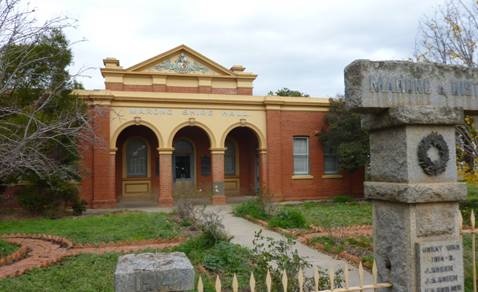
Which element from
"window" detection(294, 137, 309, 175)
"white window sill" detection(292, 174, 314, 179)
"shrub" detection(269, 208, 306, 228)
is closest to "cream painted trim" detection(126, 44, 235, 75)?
"window" detection(294, 137, 309, 175)

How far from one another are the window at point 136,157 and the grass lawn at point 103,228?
704 centimetres

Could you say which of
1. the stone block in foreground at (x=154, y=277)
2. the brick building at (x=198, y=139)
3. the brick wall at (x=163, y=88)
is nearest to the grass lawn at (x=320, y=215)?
the brick building at (x=198, y=139)

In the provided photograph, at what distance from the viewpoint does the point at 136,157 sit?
73.0 ft

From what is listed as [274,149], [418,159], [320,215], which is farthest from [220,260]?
[274,149]

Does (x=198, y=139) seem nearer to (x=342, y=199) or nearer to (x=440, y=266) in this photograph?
(x=342, y=199)

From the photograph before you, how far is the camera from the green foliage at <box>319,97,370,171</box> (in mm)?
19562

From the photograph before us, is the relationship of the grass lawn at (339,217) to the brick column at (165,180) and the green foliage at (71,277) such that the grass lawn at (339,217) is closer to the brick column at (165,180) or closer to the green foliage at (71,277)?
the green foliage at (71,277)

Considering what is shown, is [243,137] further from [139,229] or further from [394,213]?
[394,213]

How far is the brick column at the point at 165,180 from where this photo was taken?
19.1 meters

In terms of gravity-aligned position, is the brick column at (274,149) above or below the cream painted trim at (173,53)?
below

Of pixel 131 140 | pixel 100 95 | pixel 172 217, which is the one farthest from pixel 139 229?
pixel 131 140

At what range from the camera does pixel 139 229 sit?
11789 mm

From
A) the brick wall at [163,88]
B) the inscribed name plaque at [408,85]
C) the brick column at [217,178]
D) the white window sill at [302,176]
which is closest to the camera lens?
the inscribed name plaque at [408,85]

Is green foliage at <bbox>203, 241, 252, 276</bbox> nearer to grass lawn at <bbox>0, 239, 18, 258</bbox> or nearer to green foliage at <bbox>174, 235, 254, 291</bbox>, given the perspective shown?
green foliage at <bbox>174, 235, 254, 291</bbox>
